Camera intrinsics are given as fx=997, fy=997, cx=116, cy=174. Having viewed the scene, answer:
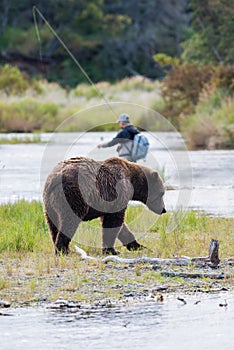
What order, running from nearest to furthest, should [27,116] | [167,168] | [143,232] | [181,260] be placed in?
[181,260], [143,232], [167,168], [27,116]

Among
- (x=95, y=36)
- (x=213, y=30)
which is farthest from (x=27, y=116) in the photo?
(x=95, y=36)

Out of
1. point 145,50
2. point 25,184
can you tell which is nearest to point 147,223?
point 25,184

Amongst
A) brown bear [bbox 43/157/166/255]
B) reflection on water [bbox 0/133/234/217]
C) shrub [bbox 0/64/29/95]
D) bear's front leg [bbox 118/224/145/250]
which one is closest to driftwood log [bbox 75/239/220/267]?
brown bear [bbox 43/157/166/255]

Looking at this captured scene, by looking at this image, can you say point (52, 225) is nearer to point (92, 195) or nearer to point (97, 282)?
point (92, 195)

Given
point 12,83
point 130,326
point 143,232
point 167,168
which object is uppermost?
point 130,326

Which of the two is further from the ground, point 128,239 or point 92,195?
point 92,195

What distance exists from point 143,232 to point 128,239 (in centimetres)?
146

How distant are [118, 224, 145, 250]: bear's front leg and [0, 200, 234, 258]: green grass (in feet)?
0.31

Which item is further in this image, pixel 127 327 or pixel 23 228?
pixel 23 228

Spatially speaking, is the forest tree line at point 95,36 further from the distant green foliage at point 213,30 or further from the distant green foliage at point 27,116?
the distant green foliage at point 27,116

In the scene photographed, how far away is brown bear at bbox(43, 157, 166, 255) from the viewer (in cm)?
1028

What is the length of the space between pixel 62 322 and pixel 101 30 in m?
54.2

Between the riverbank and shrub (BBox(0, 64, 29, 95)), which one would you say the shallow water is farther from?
shrub (BBox(0, 64, 29, 95))

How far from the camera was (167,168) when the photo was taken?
943 inches
